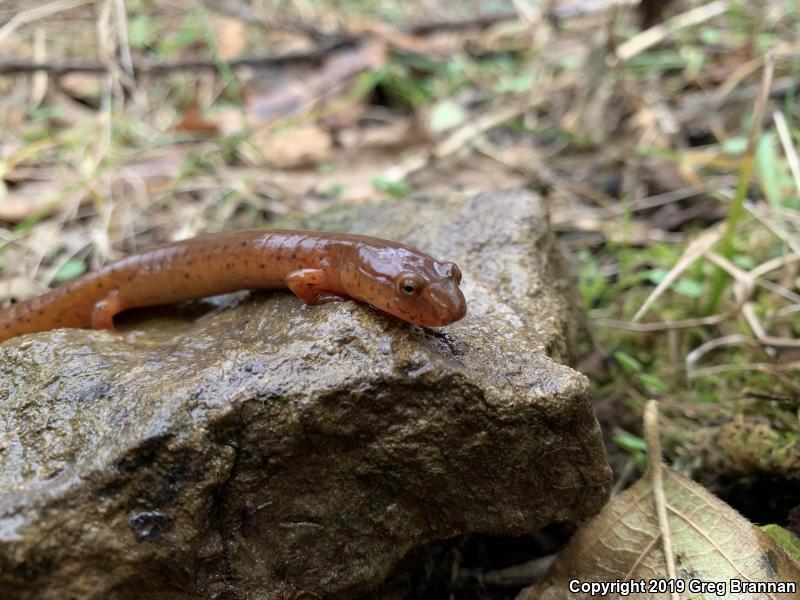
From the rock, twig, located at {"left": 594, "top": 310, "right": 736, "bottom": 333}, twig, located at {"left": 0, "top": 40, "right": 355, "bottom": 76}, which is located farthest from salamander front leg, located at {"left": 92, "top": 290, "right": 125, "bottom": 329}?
twig, located at {"left": 0, "top": 40, "right": 355, "bottom": 76}

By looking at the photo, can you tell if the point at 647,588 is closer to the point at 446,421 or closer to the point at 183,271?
the point at 446,421

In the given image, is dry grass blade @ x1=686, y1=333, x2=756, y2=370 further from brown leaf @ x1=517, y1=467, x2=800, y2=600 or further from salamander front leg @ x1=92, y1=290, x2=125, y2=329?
salamander front leg @ x1=92, y1=290, x2=125, y2=329

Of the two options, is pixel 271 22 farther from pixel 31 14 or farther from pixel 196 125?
pixel 31 14

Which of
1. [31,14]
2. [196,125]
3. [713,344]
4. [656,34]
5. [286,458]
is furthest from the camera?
[196,125]

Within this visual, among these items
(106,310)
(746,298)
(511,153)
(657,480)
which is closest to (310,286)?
(106,310)

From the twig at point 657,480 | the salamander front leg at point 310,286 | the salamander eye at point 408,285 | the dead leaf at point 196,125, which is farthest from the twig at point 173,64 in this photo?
the twig at point 657,480

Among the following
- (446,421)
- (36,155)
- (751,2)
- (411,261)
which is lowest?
(36,155)

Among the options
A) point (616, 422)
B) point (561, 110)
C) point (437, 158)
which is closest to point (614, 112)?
point (561, 110)
